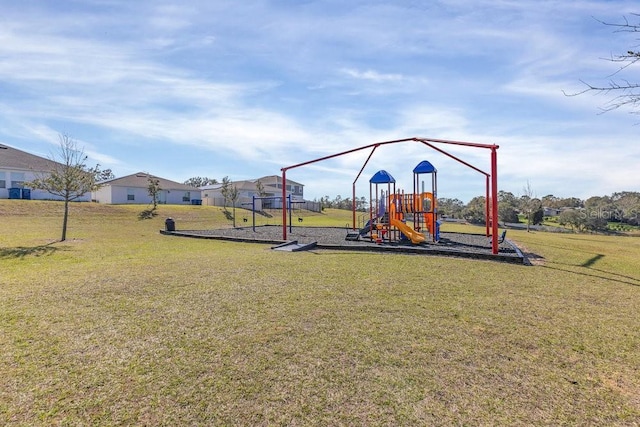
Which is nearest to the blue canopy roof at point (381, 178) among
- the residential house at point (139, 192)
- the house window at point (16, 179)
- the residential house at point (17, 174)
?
the residential house at point (17, 174)

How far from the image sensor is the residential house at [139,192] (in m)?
41.2

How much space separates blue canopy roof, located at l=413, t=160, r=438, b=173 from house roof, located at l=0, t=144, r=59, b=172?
35.9 metres

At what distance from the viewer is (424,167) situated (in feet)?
48.4

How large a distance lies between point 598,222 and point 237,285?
47.8 m

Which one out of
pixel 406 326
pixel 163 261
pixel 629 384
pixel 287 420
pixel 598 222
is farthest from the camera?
pixel 598 222

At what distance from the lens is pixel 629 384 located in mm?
3137

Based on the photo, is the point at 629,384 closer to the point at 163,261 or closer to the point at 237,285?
the point at 237,285

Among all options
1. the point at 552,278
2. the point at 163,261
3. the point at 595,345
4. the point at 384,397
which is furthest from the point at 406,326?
the point at 163,261

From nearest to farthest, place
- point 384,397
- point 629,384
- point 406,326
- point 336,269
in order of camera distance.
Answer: point 384,397 < point 629,384 < point 406,326 < point 336,269

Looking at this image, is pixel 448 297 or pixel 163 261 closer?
pixel 448 297

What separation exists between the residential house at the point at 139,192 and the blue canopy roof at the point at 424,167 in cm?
3532

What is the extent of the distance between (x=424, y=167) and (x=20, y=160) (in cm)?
4083

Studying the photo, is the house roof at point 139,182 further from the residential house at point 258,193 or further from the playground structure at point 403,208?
the playground structure at point 403,208

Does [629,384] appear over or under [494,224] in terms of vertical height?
under
